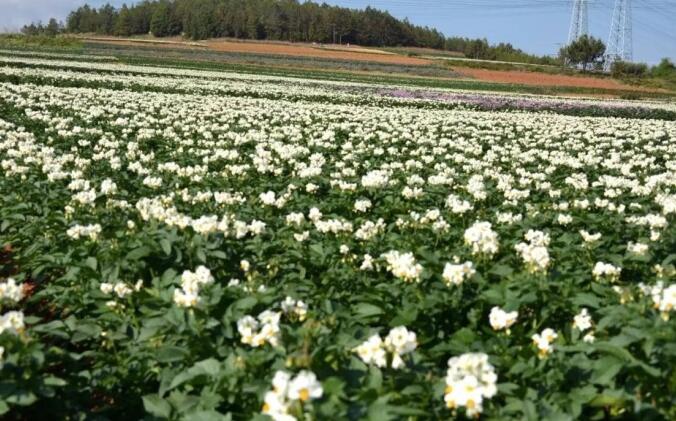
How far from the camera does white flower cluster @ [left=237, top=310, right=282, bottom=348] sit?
3.02m

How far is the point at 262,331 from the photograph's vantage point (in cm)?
305

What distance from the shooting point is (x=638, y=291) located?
3789 millimetres

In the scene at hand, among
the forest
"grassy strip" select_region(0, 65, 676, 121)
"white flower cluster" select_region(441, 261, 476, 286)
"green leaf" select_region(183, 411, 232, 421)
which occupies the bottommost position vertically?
"green leaf" select_region(183, 411, 232, 421)

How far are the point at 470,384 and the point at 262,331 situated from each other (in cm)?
107

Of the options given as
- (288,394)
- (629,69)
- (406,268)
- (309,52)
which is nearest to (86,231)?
(406,268)

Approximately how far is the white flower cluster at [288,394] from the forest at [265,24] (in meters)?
141

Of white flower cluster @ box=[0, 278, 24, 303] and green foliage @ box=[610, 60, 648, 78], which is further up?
green foliage @ box=[610, 60, 648, 78]

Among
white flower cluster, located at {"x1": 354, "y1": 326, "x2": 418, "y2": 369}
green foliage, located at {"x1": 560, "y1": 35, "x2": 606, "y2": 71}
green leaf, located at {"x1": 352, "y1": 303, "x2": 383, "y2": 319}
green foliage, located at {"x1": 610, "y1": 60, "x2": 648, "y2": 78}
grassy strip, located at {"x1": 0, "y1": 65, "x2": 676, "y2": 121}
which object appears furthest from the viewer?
green foliage, located at {"x1": 560, "y1": 35, "x2": 606, "y2": 71}

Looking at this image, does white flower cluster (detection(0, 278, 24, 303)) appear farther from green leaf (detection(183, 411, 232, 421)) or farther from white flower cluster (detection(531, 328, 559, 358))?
white flower cluster (detection(531, 328, 559, 358))

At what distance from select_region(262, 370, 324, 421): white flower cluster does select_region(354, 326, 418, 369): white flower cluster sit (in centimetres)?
56

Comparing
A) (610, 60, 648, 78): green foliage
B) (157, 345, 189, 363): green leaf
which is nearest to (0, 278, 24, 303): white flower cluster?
(157, 345, 189, 363): green leaf

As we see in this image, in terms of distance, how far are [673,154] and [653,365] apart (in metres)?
14.0

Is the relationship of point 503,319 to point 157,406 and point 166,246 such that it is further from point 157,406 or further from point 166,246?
point 166,246

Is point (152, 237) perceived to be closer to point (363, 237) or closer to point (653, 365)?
point (363, 237)
